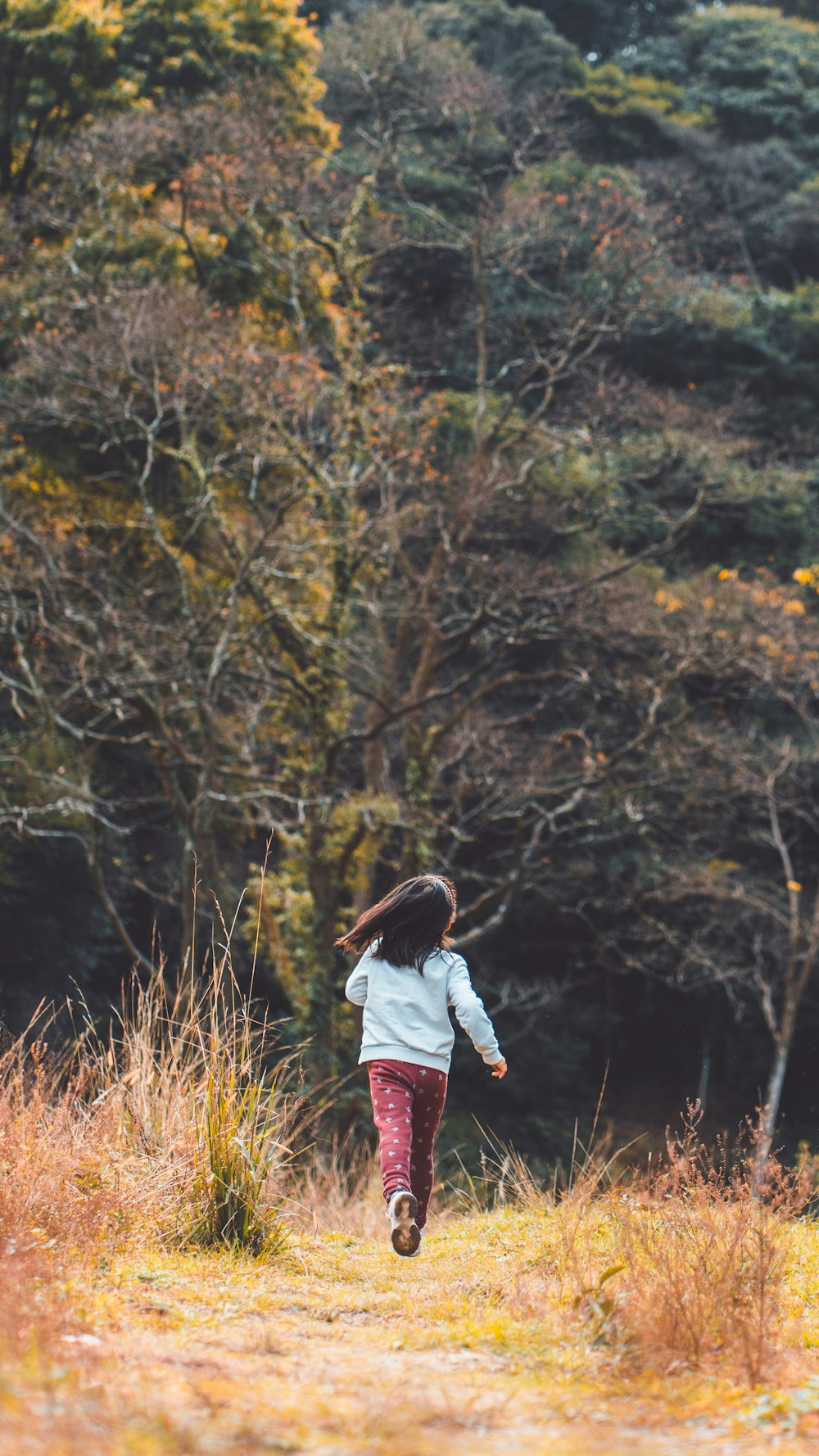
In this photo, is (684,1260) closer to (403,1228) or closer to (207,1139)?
(403,1228)

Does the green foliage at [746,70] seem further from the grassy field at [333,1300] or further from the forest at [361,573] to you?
the grassy field at [333,1300]

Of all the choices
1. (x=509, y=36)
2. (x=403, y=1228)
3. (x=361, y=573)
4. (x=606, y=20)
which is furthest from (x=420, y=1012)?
(x=606, y=20)

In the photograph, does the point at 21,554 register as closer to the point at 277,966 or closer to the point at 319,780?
the point at 319,780

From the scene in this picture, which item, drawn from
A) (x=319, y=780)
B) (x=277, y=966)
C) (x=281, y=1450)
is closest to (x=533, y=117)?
(x=319, y=780)

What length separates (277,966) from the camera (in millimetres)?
11039

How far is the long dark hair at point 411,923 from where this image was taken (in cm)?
409

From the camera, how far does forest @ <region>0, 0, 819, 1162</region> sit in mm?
10539

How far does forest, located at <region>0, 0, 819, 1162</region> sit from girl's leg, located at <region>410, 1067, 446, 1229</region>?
492 cm

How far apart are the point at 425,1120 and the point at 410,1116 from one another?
0.41 feet

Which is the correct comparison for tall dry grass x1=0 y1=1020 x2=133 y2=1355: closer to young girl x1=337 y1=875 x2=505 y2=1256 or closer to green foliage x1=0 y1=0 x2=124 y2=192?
young girl x1=337 y1=875 x2=505 y2=1256

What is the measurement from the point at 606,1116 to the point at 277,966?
6.62 meters

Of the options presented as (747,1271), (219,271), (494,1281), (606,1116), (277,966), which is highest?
(219,271)

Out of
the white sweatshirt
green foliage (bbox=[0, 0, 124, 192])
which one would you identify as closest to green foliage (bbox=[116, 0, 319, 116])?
green foliage (bbox=[0, 0, 124, 192])

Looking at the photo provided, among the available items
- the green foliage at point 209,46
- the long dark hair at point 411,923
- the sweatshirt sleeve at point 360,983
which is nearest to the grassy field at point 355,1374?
the sweatshirt sleeve at point 360,983
